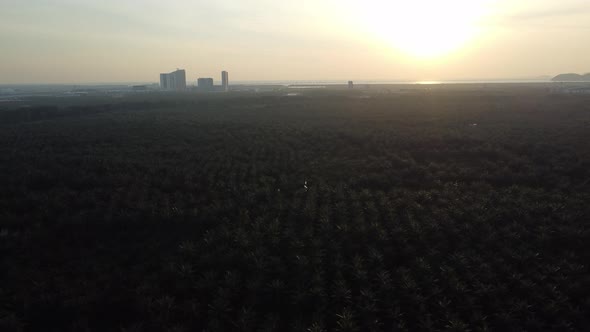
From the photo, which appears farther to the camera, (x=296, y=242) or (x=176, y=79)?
(x=176, y=79)

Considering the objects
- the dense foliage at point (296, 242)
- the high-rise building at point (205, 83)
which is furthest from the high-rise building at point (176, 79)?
the dense foliage at point (296, 242)

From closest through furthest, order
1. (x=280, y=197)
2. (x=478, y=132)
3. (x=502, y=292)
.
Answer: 1. (x=502, y=292)
2. (x=280, y=197)
3. (x=478, y=132)

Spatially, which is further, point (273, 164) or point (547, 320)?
point (273, 164)

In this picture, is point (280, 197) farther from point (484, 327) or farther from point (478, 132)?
point (478, 132)

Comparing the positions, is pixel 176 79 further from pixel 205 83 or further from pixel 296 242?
pixel 296 242

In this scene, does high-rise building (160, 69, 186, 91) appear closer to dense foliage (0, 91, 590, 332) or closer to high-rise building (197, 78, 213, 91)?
high-rise building (197, 78, 213, 91)

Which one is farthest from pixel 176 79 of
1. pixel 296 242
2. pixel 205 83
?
pixel 296 242

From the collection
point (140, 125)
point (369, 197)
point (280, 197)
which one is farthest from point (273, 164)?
point (140, 125)

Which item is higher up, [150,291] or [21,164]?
[21,164]


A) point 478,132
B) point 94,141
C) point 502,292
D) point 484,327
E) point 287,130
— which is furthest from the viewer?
point 287,130
